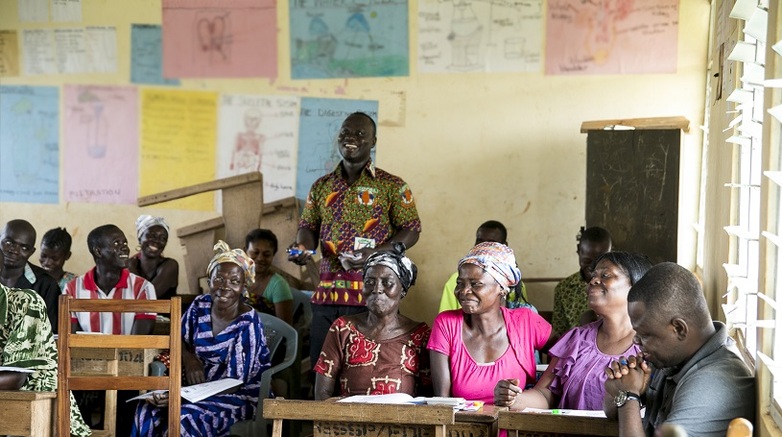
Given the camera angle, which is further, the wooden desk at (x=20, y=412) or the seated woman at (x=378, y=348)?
the seated woman at (x=378, y=348)

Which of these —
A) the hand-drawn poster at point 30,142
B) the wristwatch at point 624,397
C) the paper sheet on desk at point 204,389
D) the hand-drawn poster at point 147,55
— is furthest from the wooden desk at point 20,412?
the hand-drawn poster at point 30,142

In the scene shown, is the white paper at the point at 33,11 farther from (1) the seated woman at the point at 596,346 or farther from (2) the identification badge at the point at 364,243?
(1) the seated woman at the point at 596,346

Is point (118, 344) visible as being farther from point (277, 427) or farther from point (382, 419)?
point (382, 419)

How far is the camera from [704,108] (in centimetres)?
660

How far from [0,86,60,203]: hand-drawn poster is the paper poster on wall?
0.12 metres

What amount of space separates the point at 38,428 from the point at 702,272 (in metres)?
3.96

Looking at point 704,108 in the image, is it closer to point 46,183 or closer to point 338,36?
point 338,36

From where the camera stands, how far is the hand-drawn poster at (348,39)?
7145 millimetres

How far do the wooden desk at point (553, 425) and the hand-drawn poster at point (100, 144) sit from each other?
16.9 ft

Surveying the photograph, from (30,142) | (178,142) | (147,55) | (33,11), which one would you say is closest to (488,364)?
(178,142)

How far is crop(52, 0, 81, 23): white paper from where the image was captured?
7695 millimetres

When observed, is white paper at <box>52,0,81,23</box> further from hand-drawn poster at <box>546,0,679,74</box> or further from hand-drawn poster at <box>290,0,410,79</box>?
hand-drawn poster at <box>546,0,679,74</box>

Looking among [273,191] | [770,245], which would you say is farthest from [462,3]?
[770,245]

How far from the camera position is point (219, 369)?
17.1 feet
